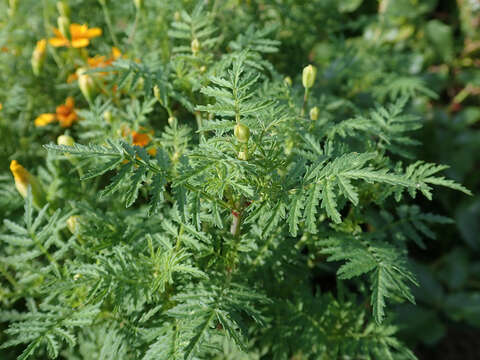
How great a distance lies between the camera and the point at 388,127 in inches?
42.9

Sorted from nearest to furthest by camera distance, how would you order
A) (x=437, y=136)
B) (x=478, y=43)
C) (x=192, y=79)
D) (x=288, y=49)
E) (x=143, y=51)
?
(x=192, y=79) → (x=143, y=51) → (x=288, y=49) → (x=437, y=136) → (x=478, y=43)

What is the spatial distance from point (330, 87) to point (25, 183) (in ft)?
4.24

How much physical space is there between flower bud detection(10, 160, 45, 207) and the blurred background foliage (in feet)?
0.63

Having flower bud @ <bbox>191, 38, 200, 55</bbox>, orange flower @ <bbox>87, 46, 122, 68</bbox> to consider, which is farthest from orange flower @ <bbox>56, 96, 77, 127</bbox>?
flower bud @ <bbox>191, 38, 200, 55</bbox>

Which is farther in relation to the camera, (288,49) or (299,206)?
(288,49)

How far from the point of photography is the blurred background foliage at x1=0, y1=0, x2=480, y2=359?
154 centimetres

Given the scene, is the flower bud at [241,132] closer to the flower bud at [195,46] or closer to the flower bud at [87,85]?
the flower bud at [195,46]

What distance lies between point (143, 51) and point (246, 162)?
99 cm

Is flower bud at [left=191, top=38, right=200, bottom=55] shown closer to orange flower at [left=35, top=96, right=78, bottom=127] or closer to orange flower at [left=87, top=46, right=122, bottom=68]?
orange flower at [left=87, top=46, right=122, bottom=68]

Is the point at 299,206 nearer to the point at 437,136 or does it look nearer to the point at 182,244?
the point at 182,244

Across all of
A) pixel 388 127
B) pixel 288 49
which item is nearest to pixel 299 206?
pixel 388 127

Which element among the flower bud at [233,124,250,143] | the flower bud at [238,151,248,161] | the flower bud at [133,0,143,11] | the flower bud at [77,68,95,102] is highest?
the flower bud at [133,0,143,11]

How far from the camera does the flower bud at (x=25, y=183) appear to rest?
1.06 m

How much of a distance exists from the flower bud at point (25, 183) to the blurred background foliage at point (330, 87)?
193 millimetres
